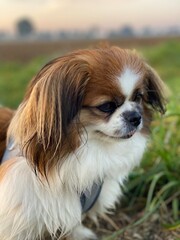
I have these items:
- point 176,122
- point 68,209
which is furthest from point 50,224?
point 176,122

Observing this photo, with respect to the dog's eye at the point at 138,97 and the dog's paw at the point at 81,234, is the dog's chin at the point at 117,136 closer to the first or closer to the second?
the dog's eye at the point at 138,97

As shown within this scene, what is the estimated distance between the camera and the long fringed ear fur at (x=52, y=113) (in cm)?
199

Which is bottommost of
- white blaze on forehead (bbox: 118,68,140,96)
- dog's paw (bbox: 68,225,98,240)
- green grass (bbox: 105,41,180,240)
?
dog's paw (bbox: 68,225,98,240)

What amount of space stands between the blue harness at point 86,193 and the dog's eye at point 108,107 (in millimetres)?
418

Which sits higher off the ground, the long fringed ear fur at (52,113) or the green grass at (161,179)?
the long fringed ear fur at (52,113)

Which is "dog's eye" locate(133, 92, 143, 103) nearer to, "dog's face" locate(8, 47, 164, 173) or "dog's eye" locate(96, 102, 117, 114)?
"dog's face" locate(8, 47, 164, 173)

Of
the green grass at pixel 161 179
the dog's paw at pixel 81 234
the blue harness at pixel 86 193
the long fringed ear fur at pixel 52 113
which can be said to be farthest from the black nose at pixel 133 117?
the dog's paw at pixel 81 234

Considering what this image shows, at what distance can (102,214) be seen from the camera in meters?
2.72

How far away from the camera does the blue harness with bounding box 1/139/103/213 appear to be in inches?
87.8

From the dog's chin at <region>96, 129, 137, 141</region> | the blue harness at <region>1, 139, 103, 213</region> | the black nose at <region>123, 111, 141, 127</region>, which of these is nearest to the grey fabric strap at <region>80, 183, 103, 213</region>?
the blue harness at <region>1, 139, 103, 213</region>

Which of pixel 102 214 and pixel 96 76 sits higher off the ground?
pixel 96 76

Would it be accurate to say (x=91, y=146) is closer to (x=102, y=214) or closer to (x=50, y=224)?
(x=50, y=224)

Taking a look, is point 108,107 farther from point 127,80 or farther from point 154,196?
point 154,196

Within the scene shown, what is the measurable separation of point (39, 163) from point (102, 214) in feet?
2.59
